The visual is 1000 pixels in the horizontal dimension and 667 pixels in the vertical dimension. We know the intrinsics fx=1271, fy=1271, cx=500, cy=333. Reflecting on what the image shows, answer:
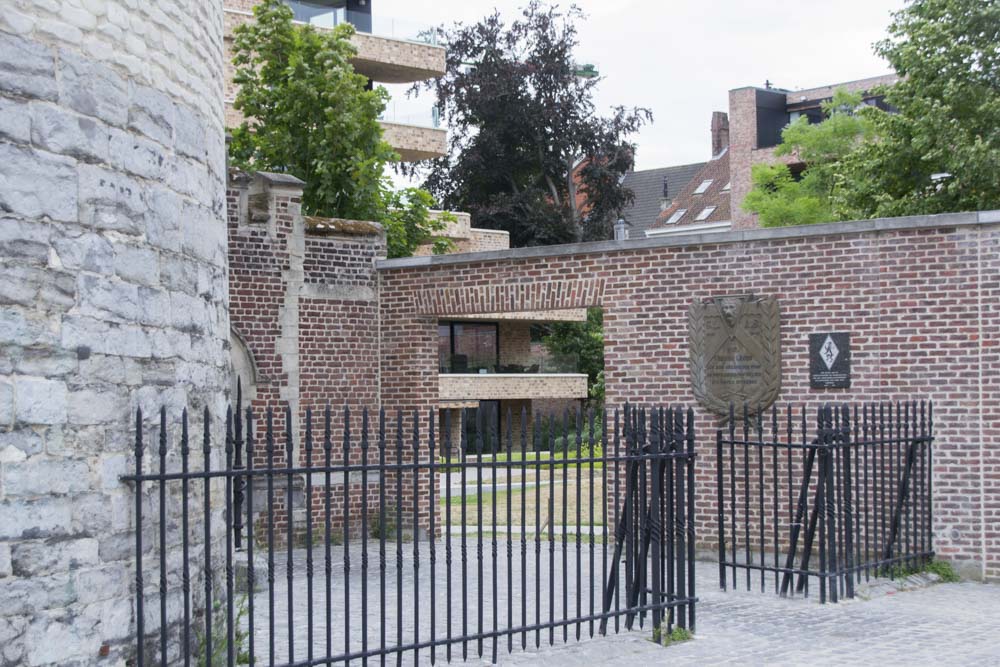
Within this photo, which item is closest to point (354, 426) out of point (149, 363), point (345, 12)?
point (149, 363)

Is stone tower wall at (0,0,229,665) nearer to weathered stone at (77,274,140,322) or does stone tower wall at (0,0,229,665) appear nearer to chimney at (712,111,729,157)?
weathered stone at (77,274,140,322)

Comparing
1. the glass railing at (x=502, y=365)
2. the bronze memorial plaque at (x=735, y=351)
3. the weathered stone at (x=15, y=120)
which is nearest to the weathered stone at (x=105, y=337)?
the weathered stone at (x=15, y=120)

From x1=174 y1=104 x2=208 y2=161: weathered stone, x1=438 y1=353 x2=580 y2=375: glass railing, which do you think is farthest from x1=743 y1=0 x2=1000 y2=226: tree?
x1=174 y1=104 x2=208 y2=161: weathered stone

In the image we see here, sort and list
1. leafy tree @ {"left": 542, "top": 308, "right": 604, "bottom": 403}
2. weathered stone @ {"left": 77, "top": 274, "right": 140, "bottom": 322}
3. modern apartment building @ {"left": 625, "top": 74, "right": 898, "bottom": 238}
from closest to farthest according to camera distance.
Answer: weathered stone @ {"left": 77, "top": 274, "right": 140, "bottom": 322} < leafy tree @ {"left": 542, "top": 308, "right": 604, "bottom": 403} < modern apartment building @ {"left": 625, "top": 74, "right": 898, "bottom": 238}

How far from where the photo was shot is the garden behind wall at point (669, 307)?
11.6 meters

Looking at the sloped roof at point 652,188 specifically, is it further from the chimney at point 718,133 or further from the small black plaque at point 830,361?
the small black plaque at point 830,361

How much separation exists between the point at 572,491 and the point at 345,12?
64.4ft

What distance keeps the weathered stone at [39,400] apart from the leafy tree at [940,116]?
18.5 meters

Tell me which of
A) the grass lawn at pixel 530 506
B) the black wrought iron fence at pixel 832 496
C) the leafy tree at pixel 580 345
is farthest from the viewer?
the leafy tree at pixel 580 345

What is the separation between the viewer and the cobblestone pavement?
27.1 ft

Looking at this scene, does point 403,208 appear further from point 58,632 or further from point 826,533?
point 58,632

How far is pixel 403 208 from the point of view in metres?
26.4

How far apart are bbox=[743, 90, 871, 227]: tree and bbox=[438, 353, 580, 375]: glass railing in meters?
6.98

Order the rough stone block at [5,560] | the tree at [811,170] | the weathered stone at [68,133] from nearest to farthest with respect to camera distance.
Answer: the rough stone block at [5,560], the weathered stone at [68,133], the tree at [811,170]
